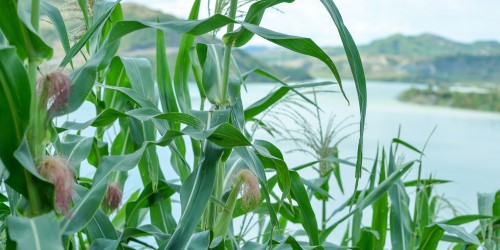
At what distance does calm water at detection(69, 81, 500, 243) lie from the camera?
6.25 ft

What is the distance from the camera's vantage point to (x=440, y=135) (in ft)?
8.79

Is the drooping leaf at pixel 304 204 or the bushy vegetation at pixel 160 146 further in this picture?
the drooping leaf at pixel 304 204

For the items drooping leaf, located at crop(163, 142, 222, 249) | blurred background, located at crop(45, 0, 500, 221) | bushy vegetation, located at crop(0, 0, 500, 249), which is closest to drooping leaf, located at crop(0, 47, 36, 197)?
bushy vegetation, located at crop(0, 0, 500, 249)

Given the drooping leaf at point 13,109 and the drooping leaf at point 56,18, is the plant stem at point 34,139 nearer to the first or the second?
the drooping leaf at point 13,109

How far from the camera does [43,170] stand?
0.48 m

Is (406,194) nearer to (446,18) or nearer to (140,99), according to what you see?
(140,99)

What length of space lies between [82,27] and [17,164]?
1.47 feet

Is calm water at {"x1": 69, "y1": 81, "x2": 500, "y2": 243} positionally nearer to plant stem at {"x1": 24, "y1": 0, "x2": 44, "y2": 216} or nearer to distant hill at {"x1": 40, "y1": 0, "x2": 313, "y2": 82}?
distant hill at {"x1": 40, "y1": 0, "x2": 313, "y2": 82}

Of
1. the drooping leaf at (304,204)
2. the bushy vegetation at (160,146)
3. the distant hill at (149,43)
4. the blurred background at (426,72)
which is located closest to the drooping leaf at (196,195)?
the bushy vegetation at (160,146)

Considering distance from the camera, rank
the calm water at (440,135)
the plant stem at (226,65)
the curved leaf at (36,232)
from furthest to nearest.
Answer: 1. the calm water at (440,135)
2. the plant stem at (226,65)
3. the curved leaf at (36,232)

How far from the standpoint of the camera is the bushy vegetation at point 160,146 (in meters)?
0.48

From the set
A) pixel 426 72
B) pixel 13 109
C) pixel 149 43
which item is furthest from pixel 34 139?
pixel 426 72

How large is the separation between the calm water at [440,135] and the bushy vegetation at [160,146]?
678 millimetres

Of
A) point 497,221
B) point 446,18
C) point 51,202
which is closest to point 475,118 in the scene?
point 446,18
